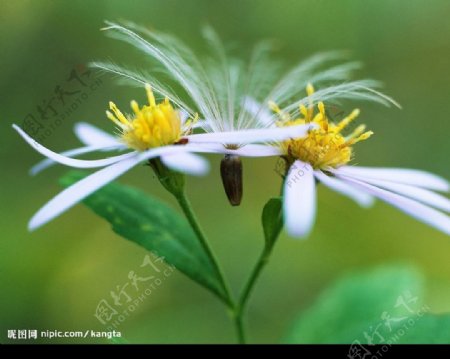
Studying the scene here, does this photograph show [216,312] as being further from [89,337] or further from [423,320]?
[423,320]

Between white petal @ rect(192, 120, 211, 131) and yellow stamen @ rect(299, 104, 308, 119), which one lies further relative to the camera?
yellow stamen @ rect(299, 104, 308, 119)

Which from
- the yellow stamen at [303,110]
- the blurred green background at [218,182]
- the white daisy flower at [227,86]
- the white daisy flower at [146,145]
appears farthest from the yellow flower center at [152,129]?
the blurred green background at [218,182]

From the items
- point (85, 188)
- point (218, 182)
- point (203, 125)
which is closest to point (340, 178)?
point (203, 125)

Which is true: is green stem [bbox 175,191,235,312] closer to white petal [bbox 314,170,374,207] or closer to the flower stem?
the flower stem

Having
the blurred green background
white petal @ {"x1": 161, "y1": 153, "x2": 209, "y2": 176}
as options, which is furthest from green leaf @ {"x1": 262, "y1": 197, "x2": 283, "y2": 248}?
the blurred green background
